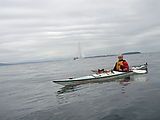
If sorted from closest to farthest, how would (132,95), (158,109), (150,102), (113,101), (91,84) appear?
1. (158,109)
2. (150,102)
3. (113,101)
4. (132,95)
5. (91,84)

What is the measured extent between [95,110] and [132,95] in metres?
4.26

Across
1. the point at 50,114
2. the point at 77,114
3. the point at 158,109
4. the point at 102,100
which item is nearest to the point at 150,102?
the point at 158,109

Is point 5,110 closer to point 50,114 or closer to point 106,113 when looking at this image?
point 50,114

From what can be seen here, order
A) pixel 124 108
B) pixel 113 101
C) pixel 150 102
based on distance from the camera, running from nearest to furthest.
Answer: pixel 124 108, pixel 150 102, pixel 113 101

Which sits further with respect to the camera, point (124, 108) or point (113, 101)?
point (113, 101)

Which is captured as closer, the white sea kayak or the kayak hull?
the white sea kayak

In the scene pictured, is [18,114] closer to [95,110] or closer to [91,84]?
[95,110]

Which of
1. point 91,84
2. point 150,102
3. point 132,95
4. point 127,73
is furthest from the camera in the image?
point 127,73

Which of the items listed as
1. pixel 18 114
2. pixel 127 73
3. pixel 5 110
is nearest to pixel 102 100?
pixel 18 114

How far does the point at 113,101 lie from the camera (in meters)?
11.5

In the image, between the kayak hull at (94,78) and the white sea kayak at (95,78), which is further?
the kayak hull at (94,78)

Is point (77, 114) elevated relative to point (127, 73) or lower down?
lower down

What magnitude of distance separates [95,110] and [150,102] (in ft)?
12.6

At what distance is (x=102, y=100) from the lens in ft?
39.3
